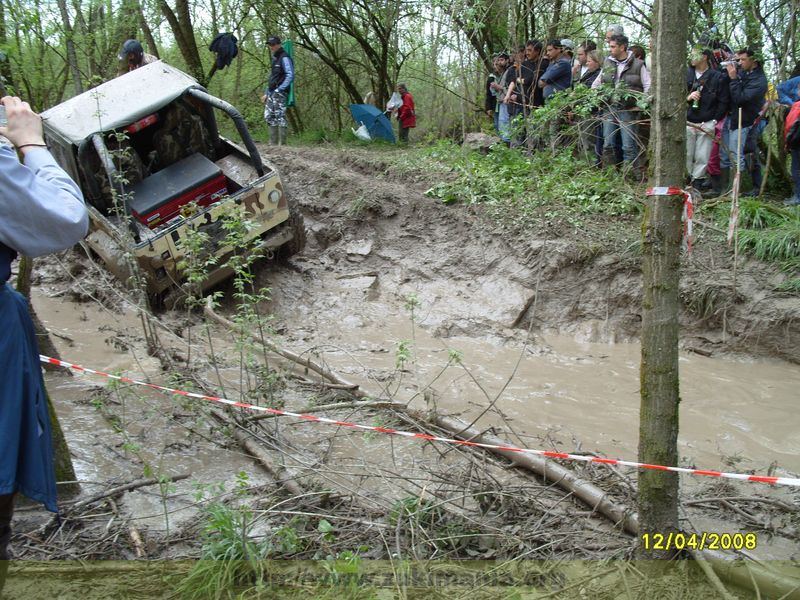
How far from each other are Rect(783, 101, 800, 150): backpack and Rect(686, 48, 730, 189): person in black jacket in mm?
650

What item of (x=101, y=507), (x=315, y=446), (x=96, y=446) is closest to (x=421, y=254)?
(x=315, y=446)

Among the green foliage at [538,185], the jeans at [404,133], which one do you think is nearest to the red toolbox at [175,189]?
the green foliage at [538,185]

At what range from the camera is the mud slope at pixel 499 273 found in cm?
656

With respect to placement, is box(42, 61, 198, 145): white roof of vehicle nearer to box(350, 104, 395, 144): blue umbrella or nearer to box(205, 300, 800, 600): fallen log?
box(205, 300, 800, 600): fallen log

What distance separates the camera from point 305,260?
29.0 ft

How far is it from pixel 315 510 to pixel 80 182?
17.4ft

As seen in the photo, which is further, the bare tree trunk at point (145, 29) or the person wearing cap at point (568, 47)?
the bare tree trunk at point (145, 29)

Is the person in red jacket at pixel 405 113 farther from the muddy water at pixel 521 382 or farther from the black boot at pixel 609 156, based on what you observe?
the muddy water at pixel 521 382

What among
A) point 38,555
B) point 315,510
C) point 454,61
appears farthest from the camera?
point 454,61

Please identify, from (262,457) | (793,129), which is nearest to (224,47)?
(793,129)

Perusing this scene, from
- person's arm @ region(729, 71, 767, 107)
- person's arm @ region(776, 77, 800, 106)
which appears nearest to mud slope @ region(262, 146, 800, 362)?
person's arm @ region(729, 71, 767, 107)

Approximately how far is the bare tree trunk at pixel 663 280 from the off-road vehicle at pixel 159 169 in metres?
4.63

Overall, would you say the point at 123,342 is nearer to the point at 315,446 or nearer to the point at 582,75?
the point at 315,446

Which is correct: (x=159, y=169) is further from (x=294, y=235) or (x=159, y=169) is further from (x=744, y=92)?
(x=744, y=92)
